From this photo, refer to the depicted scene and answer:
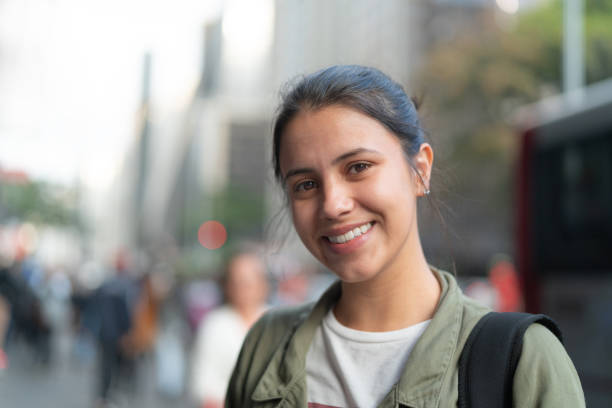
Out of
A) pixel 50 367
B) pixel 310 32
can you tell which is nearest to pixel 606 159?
pixel 50 367

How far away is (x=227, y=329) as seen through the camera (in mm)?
4242

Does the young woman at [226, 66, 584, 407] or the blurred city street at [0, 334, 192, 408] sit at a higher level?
the young woman at [226, 66, 584, 407]

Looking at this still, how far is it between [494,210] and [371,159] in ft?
85.0

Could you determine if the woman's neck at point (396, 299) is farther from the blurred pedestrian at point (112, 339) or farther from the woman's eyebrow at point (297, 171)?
the blurred pedestrian at point (112, 339)

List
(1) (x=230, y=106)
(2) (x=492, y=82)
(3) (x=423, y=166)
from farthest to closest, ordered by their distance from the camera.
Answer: (1) (x=230, y=106) → (2) (x=492, y=82) → (3) (x=423, y=166)

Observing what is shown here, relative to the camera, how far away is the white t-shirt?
1475 millimetres

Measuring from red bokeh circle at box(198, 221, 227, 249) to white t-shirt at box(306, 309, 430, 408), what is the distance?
61.2 m

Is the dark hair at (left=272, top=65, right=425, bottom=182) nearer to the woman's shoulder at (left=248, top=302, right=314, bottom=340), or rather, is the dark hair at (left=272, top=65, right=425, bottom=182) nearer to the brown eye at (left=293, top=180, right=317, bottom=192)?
the brown eye at (left=293, top=180, right=317, bottom=192)

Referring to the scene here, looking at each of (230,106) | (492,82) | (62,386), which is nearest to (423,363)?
(62,386)

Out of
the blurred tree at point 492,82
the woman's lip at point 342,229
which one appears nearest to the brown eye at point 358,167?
the woman's lip at point 342,229

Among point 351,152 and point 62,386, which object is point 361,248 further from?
point 62,386

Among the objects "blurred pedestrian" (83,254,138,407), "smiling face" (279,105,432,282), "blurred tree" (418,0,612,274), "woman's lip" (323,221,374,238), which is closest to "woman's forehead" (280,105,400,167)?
"smiling face" (279,105,432,282)

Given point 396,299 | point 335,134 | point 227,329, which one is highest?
point 335,134

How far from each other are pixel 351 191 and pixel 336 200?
→ 0.03m
